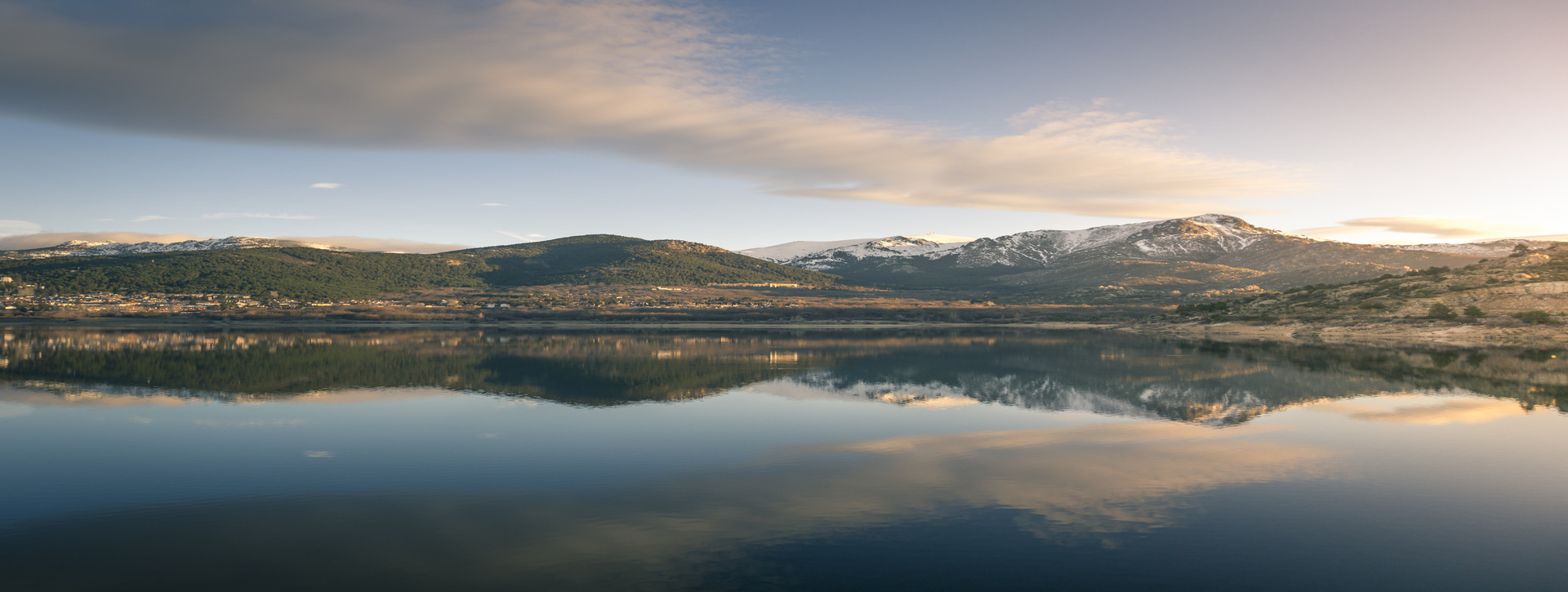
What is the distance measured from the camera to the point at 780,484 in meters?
17.2

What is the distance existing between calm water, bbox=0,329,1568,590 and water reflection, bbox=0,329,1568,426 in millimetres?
579

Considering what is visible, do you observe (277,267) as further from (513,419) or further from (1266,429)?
(1266,429)

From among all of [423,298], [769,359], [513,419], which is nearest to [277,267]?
[423,298]

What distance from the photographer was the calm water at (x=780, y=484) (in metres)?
11.5

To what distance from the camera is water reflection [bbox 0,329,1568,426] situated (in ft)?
110

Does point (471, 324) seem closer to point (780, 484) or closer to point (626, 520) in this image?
point (780, 484)

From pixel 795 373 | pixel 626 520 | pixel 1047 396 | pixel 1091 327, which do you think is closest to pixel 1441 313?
pixel 1091 327

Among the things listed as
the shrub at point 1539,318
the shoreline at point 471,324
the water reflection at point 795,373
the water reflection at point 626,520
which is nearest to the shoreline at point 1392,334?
the shrub at point 1539,318

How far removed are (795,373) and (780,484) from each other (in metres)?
28.7

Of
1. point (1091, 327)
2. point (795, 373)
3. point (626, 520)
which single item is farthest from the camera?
point (1091, 327)

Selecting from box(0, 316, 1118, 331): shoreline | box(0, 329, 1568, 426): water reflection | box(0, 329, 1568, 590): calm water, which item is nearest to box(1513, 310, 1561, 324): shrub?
box(0, 329, 1568, 426): water reflection

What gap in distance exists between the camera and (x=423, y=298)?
174 meters

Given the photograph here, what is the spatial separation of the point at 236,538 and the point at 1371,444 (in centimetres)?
2833

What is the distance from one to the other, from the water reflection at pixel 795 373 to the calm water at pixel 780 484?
58cm
